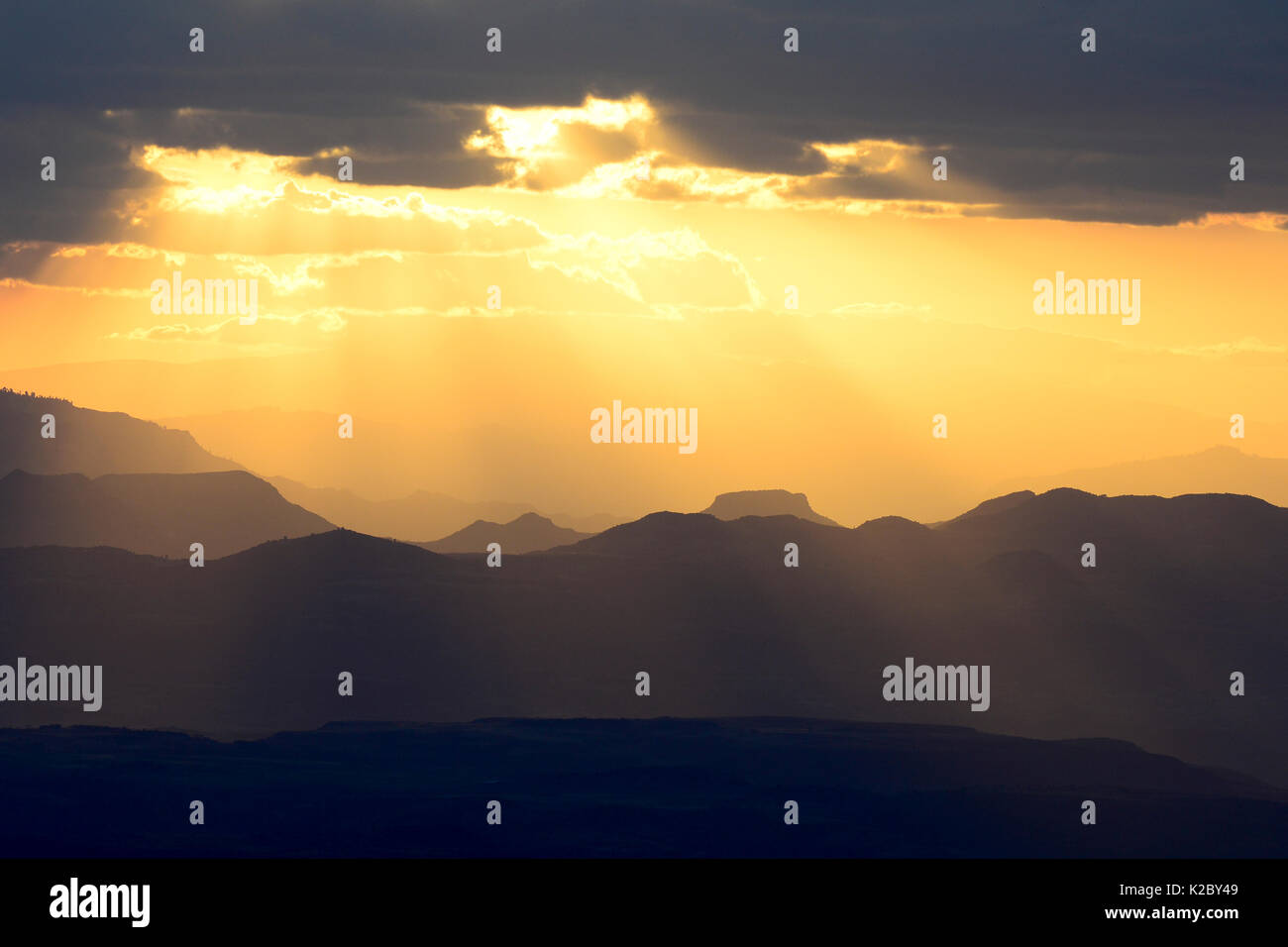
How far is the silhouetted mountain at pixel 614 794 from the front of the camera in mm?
146875

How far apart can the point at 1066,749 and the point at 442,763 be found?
72.9 m

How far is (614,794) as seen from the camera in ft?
531

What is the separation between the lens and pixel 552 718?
190250mm

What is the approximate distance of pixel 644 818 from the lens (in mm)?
156500

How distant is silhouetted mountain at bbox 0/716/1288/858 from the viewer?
146875mm
